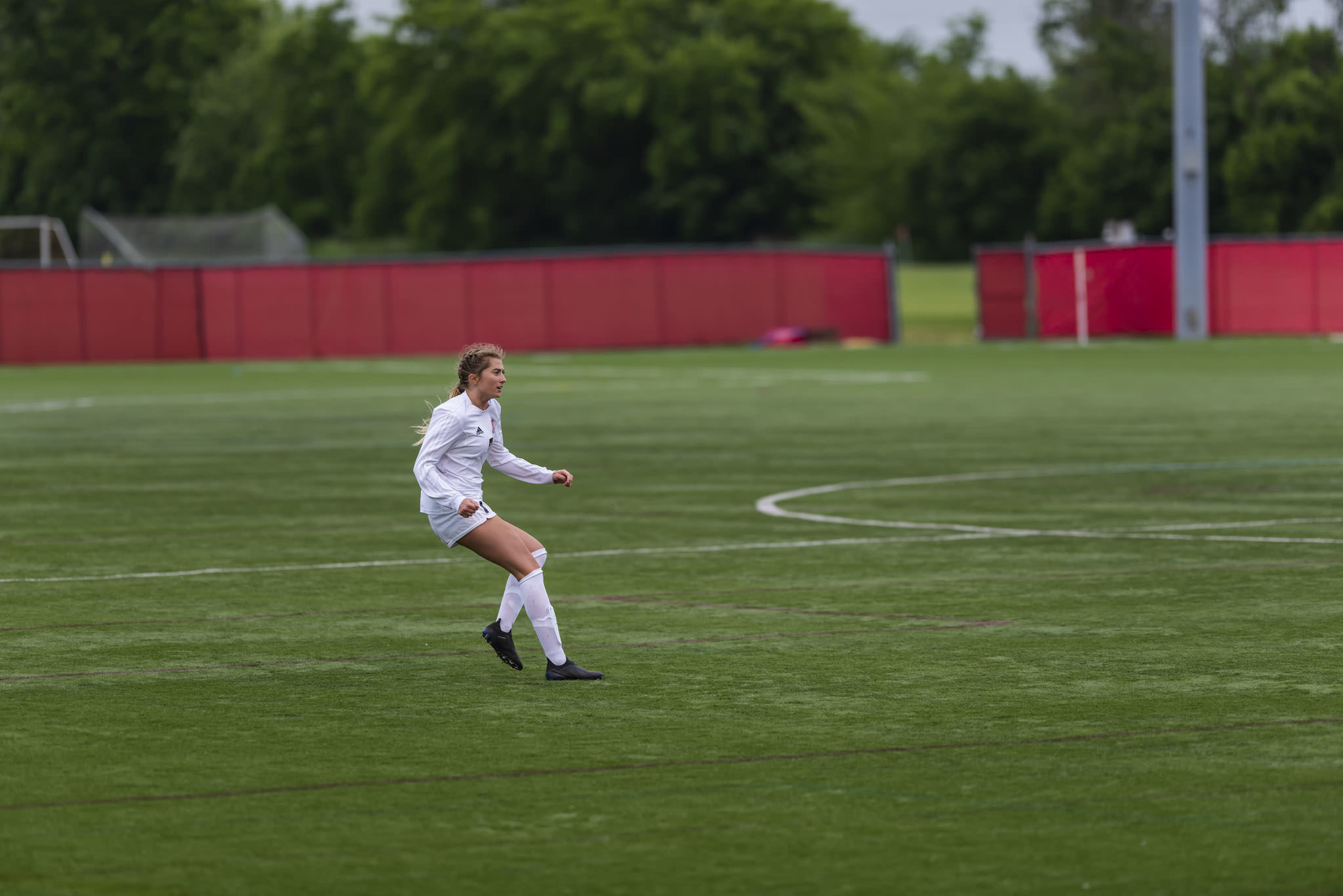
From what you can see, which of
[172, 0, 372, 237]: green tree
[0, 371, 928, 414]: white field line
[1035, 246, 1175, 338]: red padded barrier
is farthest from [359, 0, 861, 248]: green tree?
[0, 371, 928, 414]: white field line

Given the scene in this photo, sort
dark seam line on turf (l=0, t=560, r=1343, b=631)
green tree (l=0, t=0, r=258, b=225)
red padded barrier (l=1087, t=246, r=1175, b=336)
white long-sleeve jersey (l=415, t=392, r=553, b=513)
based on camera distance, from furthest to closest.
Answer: green tree (l=0, t=0, r=258, b=225)
red padded barrier (l=1087, t=246, r=1175, b=336)
dark seam line on turf (l=0, t=560, r=1343, b=631)
white long-sleeve jersey (l=415, t=392, r=553, b=513)

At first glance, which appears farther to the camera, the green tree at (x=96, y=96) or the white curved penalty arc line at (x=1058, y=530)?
the green tree at (x=96, y=96)

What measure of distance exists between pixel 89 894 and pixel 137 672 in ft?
12.6

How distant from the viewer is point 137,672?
32.9 feet

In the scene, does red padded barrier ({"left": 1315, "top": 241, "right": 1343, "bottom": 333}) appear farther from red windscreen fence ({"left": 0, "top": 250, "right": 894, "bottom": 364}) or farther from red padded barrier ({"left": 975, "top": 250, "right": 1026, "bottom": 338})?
red windscreen fence ({"left": 0, "top": 250, "right": 894, "bottom": 364})

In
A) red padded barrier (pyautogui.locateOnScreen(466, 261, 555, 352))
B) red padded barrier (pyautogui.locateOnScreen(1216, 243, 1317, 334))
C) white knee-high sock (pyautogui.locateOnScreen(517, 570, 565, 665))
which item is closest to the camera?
white knee-high sock (pyautogui.locateOnScreen(517, 570, 565, 665))

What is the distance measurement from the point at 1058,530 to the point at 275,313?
38.9 metres

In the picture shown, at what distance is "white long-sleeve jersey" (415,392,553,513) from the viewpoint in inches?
382

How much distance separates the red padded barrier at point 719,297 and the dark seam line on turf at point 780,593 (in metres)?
41.4

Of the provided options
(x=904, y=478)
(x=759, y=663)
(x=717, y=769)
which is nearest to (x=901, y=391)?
(x=904, y=478)

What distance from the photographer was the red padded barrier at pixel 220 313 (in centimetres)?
5175

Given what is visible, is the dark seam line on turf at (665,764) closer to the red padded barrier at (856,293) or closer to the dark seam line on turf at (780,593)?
the dark seam line on turf at (780,593)

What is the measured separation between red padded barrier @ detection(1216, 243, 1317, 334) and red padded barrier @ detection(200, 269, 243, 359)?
79.5 feet

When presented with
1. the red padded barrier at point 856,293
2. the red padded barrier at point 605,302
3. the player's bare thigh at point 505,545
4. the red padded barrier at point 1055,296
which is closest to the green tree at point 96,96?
the red padded barrier at point 605,302
